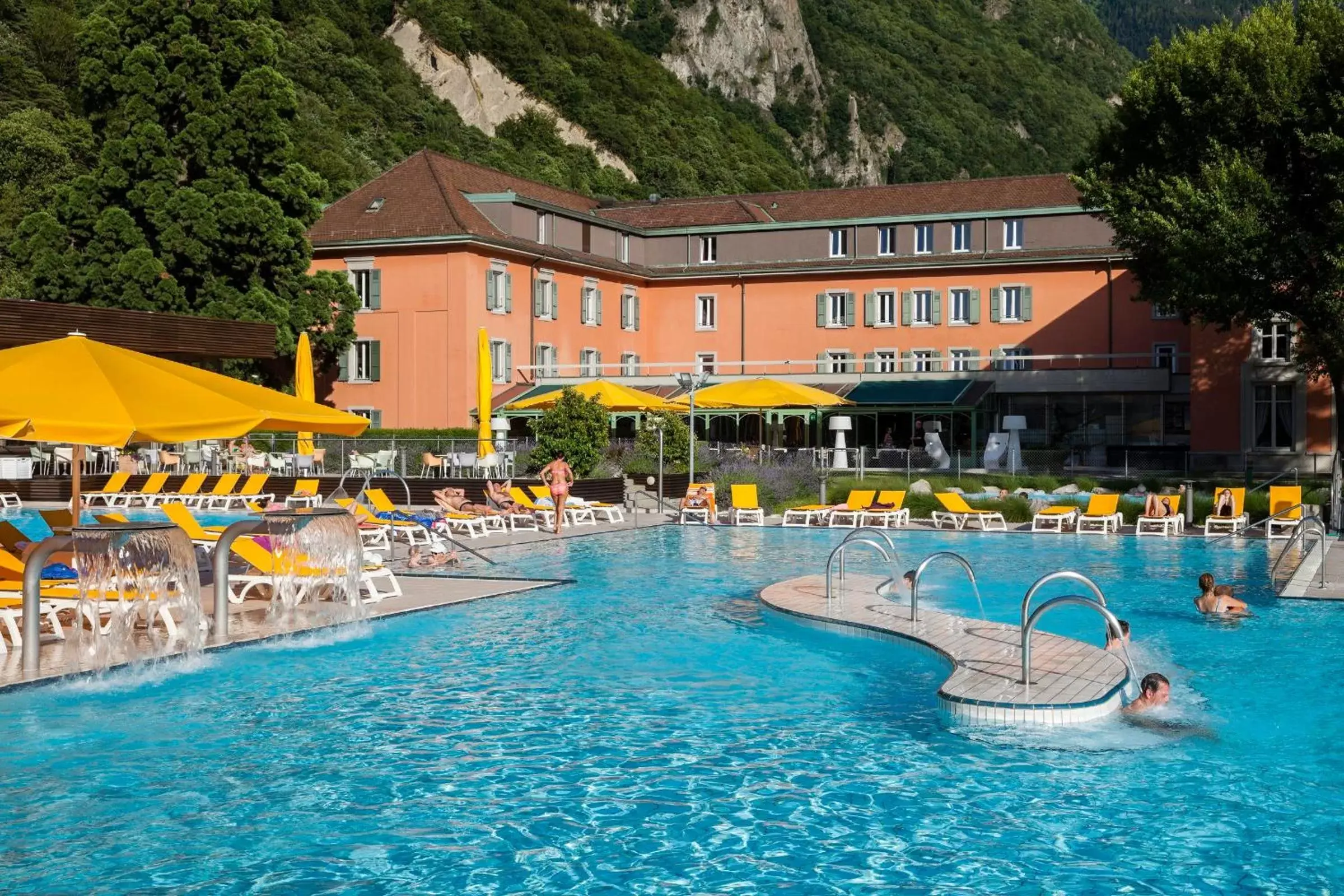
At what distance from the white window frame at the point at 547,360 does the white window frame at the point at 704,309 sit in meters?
6.89

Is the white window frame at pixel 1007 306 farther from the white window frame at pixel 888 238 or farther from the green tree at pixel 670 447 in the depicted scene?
the green tree at pixel 670 447

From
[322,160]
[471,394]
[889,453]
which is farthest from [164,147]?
[889,453]

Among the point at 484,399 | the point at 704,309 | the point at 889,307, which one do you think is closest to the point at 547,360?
the point at 704,309

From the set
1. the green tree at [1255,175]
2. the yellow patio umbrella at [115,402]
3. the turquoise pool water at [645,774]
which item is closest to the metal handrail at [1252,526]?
the green tree at [1255,175]

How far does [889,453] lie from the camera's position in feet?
125

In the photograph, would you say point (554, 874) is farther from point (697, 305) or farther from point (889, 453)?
point (697, 305)

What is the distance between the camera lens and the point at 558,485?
2430 cm

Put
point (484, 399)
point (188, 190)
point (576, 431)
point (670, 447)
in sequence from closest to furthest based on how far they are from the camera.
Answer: point (576, 431) → point (484, 399) → point (670, 447) → point (188, 190)

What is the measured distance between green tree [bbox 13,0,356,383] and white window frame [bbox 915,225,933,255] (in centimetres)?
2062

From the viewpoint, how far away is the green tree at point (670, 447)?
1305 inches

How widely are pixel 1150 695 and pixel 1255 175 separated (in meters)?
20.3

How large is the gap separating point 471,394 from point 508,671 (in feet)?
109

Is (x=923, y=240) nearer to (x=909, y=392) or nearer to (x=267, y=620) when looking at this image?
(x=909, y=392)

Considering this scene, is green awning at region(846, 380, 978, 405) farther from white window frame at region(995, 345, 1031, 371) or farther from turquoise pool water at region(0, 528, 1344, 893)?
turquoise pool water at region(0, 528, 1344, 893)
